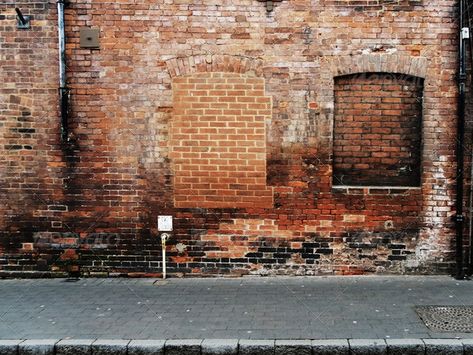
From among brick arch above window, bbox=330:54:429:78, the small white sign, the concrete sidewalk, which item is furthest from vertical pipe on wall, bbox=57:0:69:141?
brick arch above window, bbox=330:54:429:78

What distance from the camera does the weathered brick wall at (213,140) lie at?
7.07 metres

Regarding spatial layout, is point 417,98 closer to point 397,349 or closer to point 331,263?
point 331,263

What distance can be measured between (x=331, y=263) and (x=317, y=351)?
258 centimetres

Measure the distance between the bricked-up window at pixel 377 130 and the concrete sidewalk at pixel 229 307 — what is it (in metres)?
1.69

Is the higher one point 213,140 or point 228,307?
point 213,140

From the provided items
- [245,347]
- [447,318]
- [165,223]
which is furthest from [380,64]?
[245,347]

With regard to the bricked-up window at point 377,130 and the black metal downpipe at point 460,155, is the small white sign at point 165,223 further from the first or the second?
the black metal downpipe at point 460,155

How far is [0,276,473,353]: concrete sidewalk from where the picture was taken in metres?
5.20

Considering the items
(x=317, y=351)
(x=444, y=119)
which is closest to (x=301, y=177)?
(x=444, y=119)

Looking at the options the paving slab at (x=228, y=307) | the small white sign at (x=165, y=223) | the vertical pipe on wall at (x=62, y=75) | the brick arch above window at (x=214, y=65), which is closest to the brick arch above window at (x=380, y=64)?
the brick arch above window at (x=214, y=65)

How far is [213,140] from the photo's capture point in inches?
285

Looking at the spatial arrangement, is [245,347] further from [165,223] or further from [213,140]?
[213,140]

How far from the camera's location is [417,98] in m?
7.19

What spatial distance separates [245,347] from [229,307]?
44.1 inches
